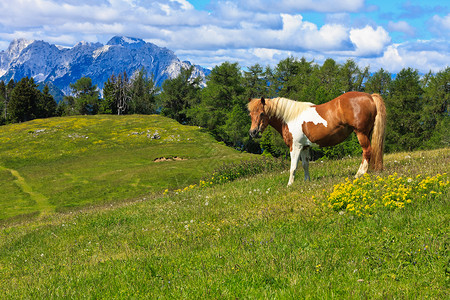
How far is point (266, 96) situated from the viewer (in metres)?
95.4

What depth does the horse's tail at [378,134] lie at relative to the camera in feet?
36.9

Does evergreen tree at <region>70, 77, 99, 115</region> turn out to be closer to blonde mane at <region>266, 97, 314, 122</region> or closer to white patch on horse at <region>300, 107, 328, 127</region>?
blonde mane at <region>266, 97, 314, 122</region>

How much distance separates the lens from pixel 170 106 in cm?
12625

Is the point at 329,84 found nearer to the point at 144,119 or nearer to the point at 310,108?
the point at 144,119

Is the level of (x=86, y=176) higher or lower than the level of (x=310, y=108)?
lower

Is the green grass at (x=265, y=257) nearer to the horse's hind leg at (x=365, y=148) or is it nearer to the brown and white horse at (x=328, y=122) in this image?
the horse's hind leg at (x=365, y=148)

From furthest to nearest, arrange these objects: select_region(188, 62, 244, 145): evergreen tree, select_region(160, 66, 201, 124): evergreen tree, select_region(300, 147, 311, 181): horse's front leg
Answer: select_region(160, 66, 201, 124): evergreen tree
select_region(188, 62, 244, 145): evergreen tree
select_region(300, 147, 311, 181): horse's front leg

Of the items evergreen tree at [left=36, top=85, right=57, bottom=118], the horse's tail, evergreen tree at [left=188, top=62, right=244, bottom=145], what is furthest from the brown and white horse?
evergreen tree at [left=36, top=85, right=57, bottom=118]

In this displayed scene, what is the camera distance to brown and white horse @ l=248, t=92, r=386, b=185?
11.4 meters

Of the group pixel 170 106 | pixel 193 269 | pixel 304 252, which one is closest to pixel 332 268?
pixel 304 252

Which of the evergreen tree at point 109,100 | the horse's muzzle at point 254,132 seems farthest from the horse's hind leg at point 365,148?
the evergreen tree at point 109,100

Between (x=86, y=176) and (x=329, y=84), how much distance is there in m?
68.4

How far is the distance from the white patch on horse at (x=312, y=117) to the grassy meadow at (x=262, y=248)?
7.44 ft

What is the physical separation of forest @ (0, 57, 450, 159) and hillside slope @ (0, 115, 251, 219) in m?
10.9
